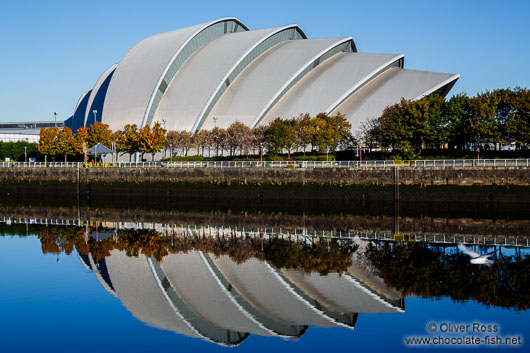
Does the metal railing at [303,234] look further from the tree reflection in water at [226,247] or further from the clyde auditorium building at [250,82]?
the clyde auditorium building at [250,82]

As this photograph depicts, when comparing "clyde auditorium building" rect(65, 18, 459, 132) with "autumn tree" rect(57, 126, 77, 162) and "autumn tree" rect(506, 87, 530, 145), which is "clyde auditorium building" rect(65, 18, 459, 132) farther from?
"autumn tree" rect(506, 87, 530, 145)

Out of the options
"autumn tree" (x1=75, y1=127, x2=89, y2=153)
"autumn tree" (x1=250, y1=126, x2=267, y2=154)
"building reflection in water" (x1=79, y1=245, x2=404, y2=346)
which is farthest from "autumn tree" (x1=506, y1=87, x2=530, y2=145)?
"autumn tree" (x1=75, y1=127, x2=89, y2=153)

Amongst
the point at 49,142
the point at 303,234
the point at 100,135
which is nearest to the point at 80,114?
the point at 49,142

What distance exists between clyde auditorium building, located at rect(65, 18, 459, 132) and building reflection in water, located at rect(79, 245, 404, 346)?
103 feet

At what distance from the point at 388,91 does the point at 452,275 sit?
1390 inches

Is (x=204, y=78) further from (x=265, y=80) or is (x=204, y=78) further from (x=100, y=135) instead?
(x=100, y=135)

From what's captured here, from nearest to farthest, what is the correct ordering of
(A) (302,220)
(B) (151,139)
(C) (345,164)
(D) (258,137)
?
(A) (302,220) < (C) (345,164) < (D) (258,137) < (B) (151,139)

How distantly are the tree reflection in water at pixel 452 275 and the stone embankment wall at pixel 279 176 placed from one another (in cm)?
1421

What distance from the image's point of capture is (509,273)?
17.6 m

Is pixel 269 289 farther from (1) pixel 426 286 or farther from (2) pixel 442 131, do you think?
(2) pixel 442 131

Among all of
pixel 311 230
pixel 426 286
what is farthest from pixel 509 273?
pixel 311 230

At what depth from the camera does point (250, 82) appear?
53.3 meters

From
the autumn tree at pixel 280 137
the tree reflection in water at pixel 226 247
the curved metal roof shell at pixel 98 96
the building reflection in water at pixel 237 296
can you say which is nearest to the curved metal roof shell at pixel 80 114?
the curved metal roof shell at pixel 98 96

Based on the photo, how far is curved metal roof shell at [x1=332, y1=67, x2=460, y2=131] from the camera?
49.6m
